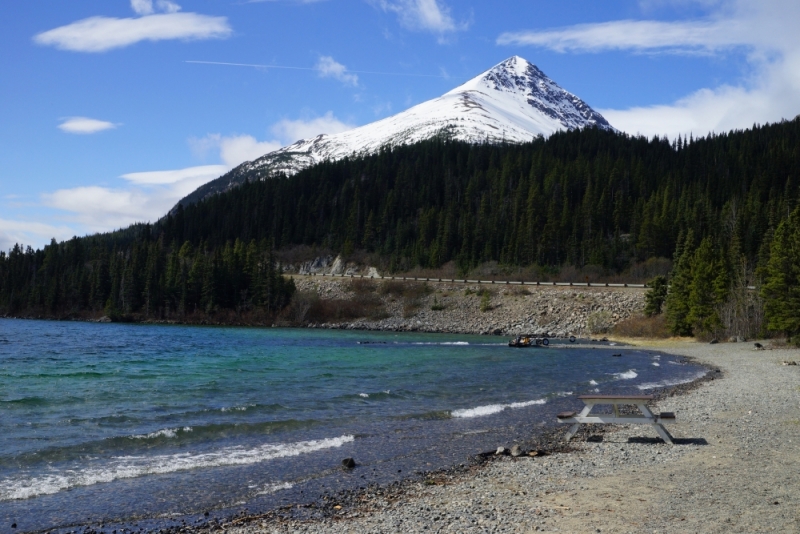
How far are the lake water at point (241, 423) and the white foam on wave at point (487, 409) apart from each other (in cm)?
7

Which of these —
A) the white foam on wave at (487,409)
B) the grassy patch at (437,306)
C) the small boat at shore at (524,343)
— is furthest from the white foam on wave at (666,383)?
the grassy patch at (437,306)

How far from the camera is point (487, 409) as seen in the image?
22.5 meters

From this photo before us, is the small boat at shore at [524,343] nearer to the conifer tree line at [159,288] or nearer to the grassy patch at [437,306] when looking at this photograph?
the grassy patch at [437,306]

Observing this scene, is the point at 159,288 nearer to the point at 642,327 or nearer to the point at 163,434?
the point at 642,327

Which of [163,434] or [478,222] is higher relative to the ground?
[478,222]

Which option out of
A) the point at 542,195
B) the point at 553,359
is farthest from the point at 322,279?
the point at 553,359

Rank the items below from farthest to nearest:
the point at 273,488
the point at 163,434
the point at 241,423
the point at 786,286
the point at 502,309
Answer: the point at 502,309
the point at 786,286
the point at 241,423
the point at 163,434
the point at 273,488

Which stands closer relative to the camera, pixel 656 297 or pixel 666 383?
pixel 666 383

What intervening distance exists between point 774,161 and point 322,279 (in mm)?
97486

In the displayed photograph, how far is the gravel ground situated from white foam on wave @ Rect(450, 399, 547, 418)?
14.3 ft

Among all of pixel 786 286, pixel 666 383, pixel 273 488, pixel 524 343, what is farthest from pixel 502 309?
pixel 273 488

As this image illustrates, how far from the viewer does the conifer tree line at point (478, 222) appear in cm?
11012

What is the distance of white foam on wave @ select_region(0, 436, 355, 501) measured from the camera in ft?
41.0

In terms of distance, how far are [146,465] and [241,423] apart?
4.70 meters
